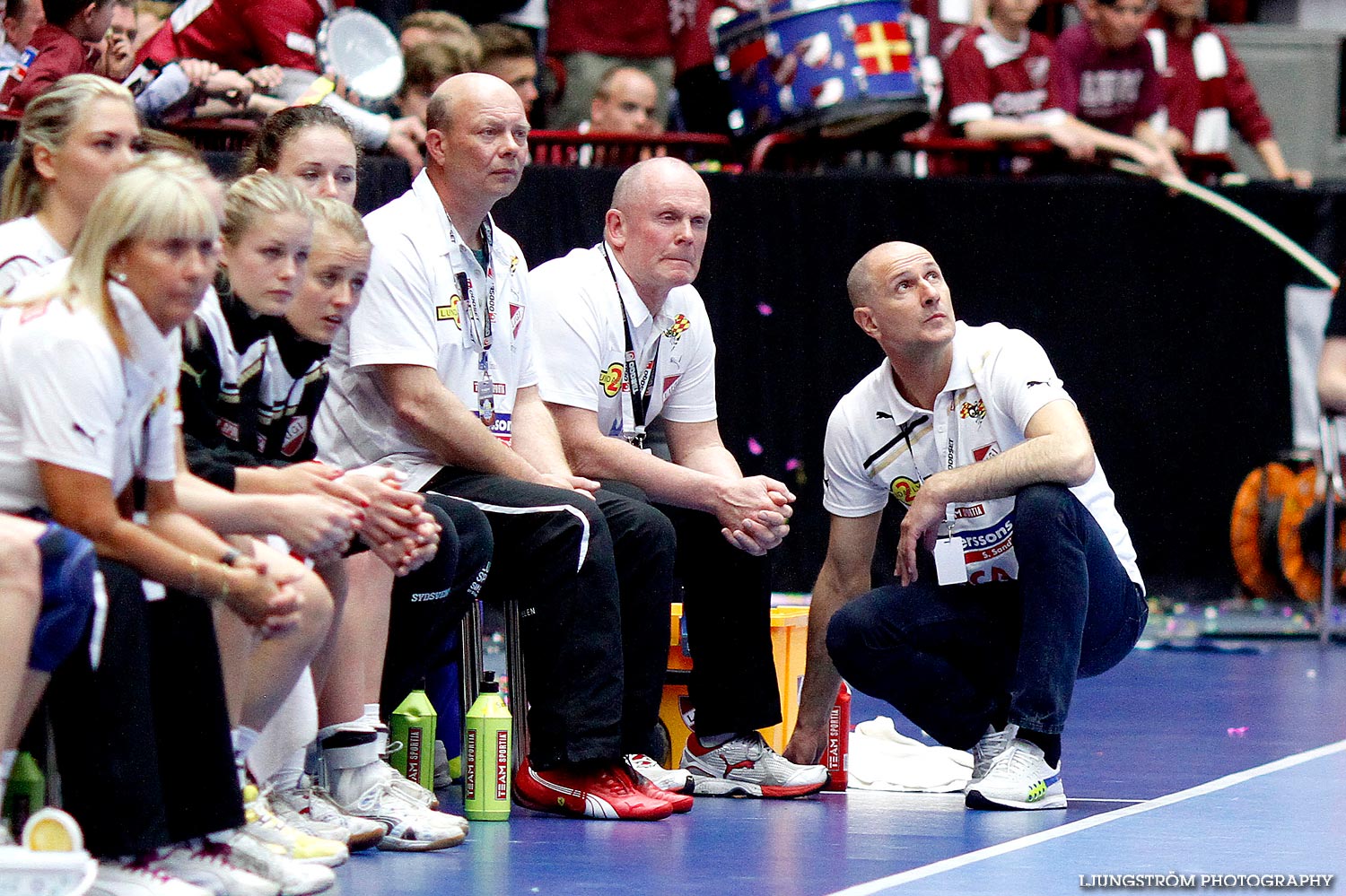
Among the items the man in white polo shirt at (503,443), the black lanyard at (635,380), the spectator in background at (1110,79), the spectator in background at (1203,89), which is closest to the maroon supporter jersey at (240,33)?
the man in white polo shirt at (503,443)

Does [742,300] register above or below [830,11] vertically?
below

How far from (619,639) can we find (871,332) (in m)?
1.13

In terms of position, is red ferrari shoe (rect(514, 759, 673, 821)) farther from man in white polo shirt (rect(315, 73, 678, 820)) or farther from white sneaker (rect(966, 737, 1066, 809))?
white sneaker (rect(966, 737, 1066, 809))

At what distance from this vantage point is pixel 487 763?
4137 millimetres

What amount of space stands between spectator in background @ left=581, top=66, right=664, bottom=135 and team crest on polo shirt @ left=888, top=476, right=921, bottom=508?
2935 millimetres

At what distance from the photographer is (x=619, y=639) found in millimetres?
4180

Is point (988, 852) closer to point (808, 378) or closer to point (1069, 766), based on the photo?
point (1069, 766)

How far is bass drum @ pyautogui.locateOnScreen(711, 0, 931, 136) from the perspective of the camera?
23.0 feet

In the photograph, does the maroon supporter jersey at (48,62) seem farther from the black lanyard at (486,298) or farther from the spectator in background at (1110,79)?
the spectator in background at (1110,79)

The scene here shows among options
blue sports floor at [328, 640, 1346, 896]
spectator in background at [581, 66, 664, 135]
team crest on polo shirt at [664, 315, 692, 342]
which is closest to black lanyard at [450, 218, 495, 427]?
team crest on polo shirt at [664, 315, 692, 342]

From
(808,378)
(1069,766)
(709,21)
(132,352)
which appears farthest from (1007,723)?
(709,21)

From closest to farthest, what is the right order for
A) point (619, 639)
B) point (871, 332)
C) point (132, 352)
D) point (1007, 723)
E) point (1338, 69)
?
Result: point (132, 352)
point (619, 639)
point (1007, 723)
point (871, 332)
point (1338, 69)

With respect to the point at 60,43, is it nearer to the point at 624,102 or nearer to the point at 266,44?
the point at 266,44

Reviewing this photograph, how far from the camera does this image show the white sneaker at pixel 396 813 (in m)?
3.77
